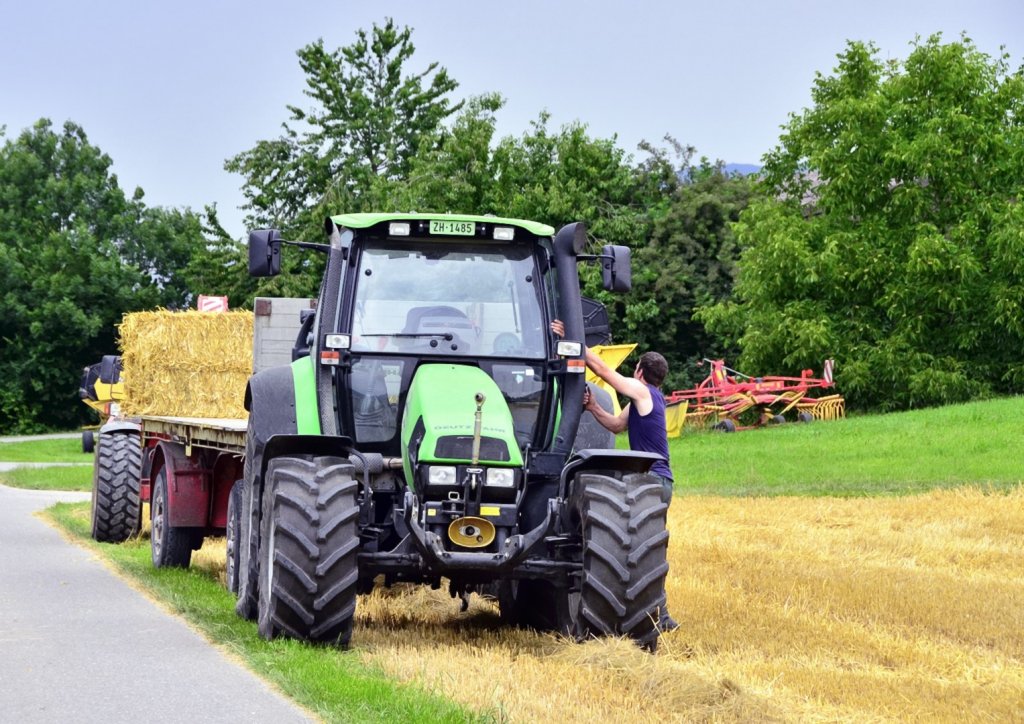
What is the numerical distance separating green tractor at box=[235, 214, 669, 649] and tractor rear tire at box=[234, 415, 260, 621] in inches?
0.8

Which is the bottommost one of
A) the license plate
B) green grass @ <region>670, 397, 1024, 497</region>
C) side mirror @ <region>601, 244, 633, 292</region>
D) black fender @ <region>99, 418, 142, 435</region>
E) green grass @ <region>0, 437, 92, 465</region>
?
green grass @ <region>0, 437, 92, 465</region>

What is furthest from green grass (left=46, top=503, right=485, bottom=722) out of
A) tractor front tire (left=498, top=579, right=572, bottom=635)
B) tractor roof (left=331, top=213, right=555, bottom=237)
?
tractor roof (left=331, top=213, right=555, bottom=237)

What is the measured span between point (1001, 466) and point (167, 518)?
17065 mm

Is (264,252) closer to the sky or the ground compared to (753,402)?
closer to the sky

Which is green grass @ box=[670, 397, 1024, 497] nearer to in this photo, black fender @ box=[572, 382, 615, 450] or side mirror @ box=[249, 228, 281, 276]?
black fender @ box=[572, 382, 615, 450]

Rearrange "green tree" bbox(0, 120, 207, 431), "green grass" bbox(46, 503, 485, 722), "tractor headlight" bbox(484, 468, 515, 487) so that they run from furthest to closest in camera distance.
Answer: "green tree" bbox(0, 120, 207, 431), "tractor headlight" bbox(484, 468, 515, 487), "green grass" bbox(46, 503, 485, 722)

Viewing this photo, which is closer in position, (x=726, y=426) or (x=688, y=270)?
(x=726, y=426)

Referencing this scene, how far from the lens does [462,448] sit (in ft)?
30.3

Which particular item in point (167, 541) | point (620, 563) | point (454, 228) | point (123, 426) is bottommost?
point (167, 541)

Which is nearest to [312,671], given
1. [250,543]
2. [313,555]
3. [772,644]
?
[313,555]

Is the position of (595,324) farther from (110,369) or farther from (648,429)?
(110,369)

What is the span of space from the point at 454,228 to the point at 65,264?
53.1 metres

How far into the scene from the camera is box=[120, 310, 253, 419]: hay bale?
19.8 metres

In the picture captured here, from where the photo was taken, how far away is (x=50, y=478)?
31.3 m
